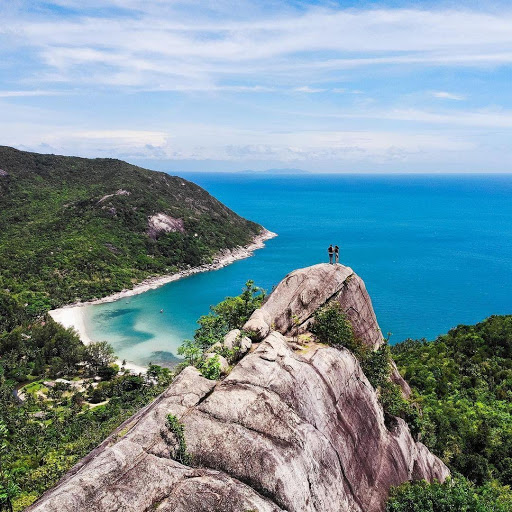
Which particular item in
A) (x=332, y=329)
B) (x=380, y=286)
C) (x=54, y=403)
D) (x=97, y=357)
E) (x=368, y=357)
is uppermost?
(x=332, y=329)

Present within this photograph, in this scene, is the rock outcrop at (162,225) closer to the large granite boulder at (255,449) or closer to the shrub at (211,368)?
the large granite boulder at (255,449)

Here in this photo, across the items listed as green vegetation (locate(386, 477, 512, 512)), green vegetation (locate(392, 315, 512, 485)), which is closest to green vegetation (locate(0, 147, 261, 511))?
green vegetation (locate(386, 477, 512, 512))

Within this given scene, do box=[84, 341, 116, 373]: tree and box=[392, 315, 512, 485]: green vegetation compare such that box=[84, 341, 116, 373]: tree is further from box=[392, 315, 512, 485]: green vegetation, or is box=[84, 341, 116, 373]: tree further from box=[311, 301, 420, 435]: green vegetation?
box=[311, 301, 420, 435]: green vegetation

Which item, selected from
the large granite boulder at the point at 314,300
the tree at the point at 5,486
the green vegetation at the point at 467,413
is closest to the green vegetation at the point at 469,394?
the green vegetation at the point at 467,413

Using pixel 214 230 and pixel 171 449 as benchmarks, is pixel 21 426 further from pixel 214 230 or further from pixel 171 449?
pixel 214 230

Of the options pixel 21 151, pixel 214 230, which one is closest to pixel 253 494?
pixel 214 230

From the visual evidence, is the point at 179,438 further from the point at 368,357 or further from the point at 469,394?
the point at 469,394

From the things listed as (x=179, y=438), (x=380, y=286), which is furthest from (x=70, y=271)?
(x=179, y=438)
